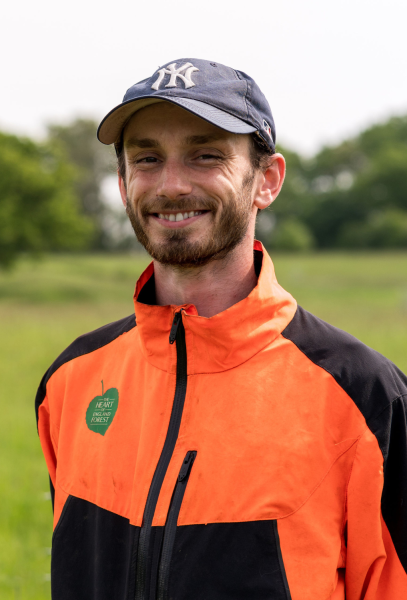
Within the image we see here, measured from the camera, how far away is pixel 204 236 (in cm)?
202

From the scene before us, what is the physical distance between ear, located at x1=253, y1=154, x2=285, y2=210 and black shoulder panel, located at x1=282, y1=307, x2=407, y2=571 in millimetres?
566

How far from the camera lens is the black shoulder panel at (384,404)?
186cm

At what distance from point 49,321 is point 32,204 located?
13860 mm

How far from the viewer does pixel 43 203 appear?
3148cm

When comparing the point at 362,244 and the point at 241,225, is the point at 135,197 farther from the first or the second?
the point at 362,244

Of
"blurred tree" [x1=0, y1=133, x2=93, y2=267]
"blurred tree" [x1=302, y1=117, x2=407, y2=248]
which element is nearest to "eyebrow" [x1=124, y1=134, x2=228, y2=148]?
"blurred tree" [x1=0, y1=133, x2=93, y2=267]

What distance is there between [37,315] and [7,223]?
8931mm

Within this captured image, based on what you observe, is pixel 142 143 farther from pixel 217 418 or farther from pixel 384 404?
pixel 384 404

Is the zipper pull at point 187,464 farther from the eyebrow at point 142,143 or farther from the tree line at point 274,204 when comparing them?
the tree line at point 274,204

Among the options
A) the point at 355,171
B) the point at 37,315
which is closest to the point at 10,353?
the point at 37,315

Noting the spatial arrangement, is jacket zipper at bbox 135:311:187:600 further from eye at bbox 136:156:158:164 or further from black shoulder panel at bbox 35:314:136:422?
eye at bbox 136:156:158:164

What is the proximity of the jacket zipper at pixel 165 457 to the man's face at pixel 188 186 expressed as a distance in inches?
10.0

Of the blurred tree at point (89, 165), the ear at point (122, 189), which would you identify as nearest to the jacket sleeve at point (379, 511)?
the ear at point (122, 189)

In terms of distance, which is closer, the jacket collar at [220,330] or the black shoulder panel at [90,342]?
the jacket collar at [220,330]
